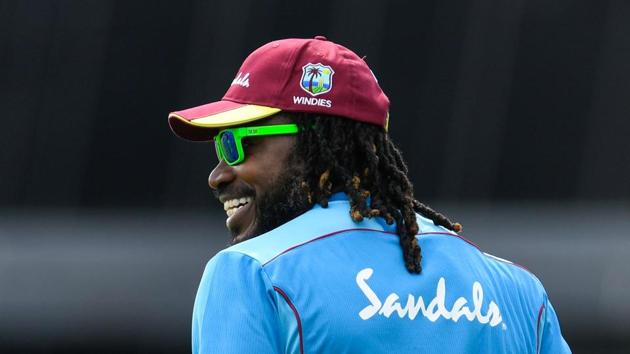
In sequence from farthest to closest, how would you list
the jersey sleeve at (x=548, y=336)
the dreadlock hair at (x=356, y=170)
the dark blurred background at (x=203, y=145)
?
the dark blurred background at (x=203, y=145) < the jersey sleeve at (x=548, y=336) < the dreadlock hair at (x=356, y=170)

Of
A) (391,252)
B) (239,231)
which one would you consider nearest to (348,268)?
(391,252)

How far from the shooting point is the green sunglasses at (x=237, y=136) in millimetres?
2365

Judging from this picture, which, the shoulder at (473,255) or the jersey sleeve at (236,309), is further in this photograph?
the shoulder at (473,255)

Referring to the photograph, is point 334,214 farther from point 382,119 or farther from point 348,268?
point 382,119

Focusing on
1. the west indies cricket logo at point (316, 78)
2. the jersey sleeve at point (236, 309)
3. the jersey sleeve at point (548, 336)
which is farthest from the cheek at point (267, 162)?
the jersey sleeve at point (548, 336)

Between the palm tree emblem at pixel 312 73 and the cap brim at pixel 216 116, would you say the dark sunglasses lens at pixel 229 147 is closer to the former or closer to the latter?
the cap brim at pixel 216 116

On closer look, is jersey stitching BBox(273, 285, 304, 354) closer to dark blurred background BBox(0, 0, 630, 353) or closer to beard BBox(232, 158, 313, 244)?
beard BBox(232, 158, 313, 244)

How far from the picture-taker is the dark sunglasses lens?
7.91 ft

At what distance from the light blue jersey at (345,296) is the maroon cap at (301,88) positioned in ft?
0.69

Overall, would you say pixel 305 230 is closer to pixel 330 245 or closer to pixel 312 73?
pixel 330 245

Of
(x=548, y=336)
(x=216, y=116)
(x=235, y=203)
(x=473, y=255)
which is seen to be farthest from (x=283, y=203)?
(x=548, y=336)

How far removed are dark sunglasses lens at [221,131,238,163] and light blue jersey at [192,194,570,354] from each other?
256mm

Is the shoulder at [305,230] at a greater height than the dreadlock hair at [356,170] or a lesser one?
lesser

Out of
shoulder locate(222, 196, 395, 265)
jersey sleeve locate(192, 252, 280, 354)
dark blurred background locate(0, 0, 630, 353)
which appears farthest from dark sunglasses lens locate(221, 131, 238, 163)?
dark blurred background locate(0, 0, 630, 353)
